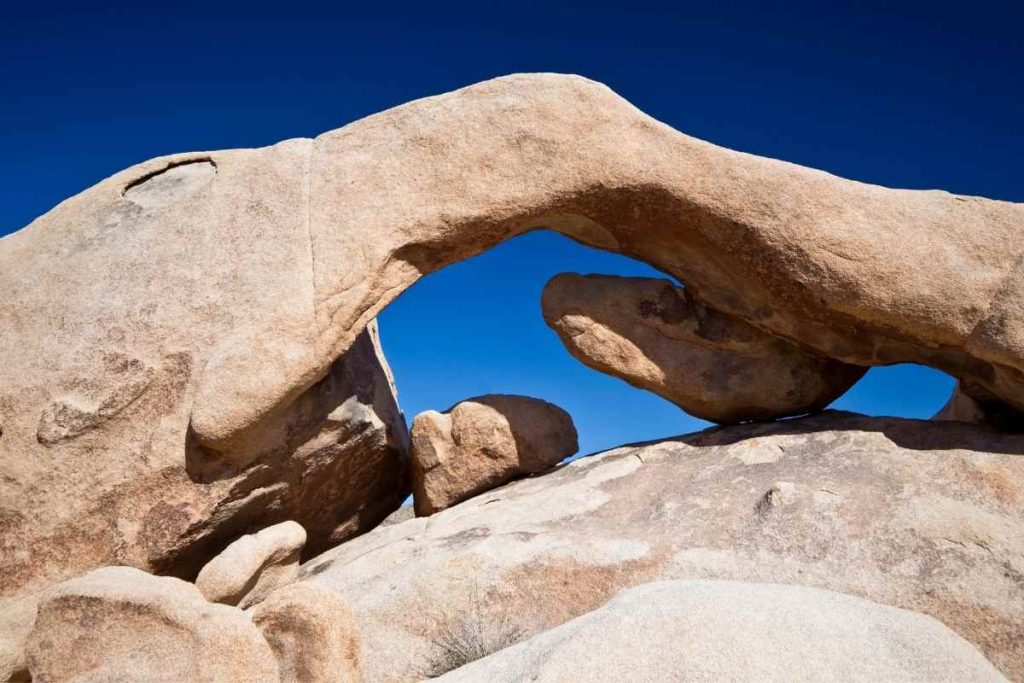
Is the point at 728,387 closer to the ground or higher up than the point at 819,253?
closer to the ground

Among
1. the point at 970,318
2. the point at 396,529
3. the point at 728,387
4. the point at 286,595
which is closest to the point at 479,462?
the point at 396,529

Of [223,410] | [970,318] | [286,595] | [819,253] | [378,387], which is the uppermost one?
[819,253]

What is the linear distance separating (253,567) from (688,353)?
3910mm

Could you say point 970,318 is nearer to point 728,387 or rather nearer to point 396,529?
point 728,387

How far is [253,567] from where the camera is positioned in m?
6.49

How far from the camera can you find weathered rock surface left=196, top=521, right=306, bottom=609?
6.24 m

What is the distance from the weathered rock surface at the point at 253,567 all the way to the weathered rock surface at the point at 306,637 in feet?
5.28

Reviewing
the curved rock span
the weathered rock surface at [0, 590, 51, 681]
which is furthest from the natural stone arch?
the weathered rock surface at [0, 590, 51, 681]

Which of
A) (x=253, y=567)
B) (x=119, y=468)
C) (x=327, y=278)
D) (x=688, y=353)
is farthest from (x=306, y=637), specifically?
(x=688, y=353)

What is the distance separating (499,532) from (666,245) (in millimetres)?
2855

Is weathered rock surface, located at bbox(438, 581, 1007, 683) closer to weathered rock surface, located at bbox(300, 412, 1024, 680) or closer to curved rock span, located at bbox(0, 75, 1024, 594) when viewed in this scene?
weathered rock surface, located at bbox(300, 412, 1024, 680)

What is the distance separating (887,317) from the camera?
687cm

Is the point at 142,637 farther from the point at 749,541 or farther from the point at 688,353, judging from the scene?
the point at 688,353

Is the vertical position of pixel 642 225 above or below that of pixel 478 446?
above
